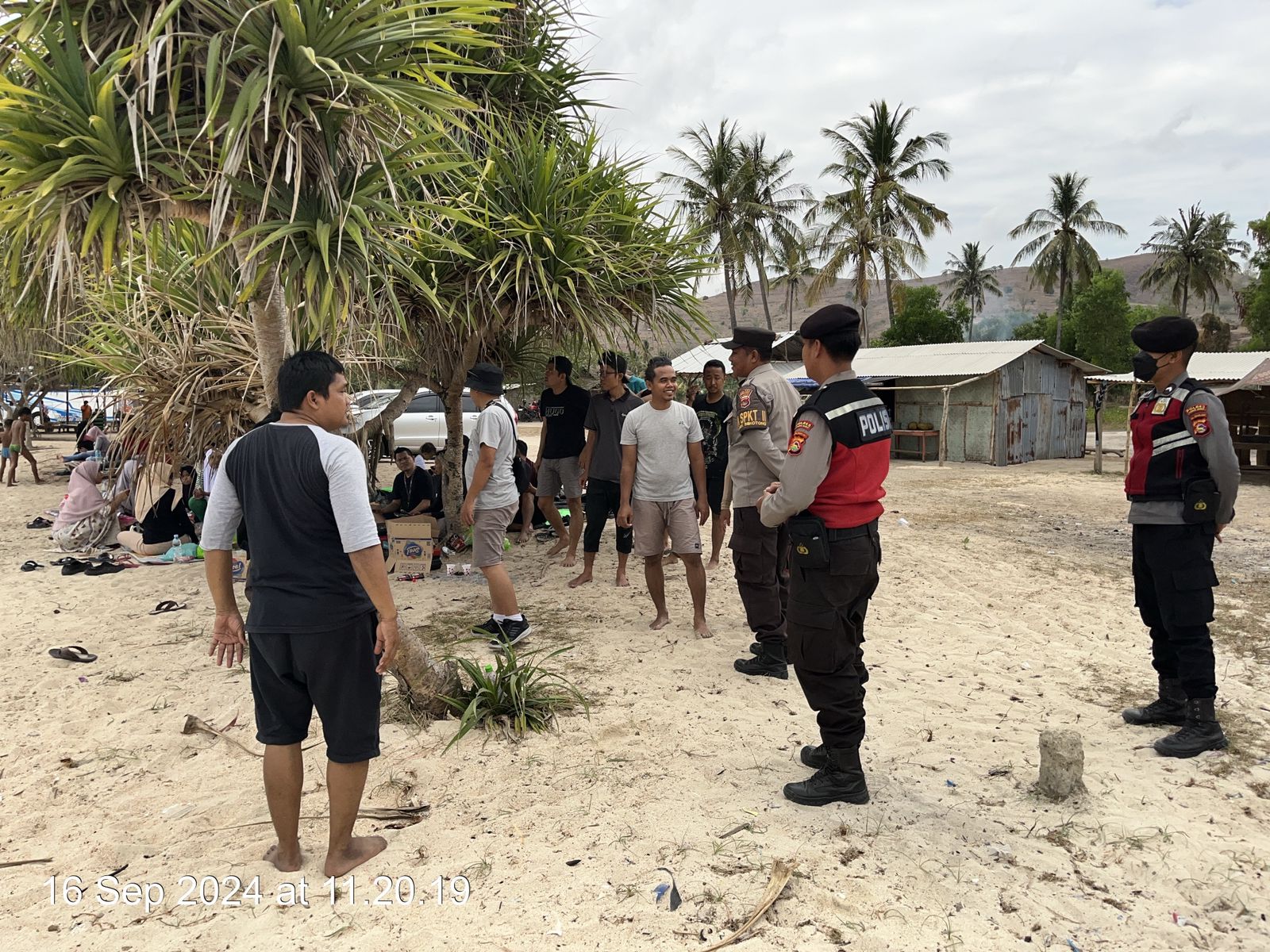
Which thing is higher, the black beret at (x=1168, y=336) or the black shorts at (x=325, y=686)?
the black beret at (x=1168, y=336)

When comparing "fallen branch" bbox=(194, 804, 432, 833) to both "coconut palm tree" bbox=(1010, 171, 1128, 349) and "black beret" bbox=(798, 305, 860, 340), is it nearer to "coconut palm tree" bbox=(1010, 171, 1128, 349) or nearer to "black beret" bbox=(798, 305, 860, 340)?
"black beret" bbox=(798, 305, 860, 340)

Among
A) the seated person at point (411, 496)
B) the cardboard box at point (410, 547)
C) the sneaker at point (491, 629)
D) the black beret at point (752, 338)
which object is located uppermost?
the black beret at point (752, 338)

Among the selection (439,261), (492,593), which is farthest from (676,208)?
(492,593)

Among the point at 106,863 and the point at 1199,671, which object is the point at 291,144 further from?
the point at 1199,671

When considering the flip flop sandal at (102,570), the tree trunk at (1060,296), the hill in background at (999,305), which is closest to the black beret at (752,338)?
the flip flop sandal at (102,570)

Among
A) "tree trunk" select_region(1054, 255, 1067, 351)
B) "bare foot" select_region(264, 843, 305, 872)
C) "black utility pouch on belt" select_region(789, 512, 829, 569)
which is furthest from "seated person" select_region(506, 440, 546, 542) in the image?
"tree trunk" select_region(1054, 255, 1067, 351)

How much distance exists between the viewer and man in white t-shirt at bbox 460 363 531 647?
16.4 feet

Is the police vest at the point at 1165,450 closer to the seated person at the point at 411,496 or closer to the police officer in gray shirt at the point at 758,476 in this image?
the police officer in gray shirt at the point at 758,476

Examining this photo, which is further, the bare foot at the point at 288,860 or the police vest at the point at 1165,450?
the police vest at the point at 1165,450

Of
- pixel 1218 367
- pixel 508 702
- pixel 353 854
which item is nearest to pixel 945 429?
pixel 1218 367

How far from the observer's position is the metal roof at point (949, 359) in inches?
776

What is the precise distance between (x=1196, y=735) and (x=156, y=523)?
28.1ft

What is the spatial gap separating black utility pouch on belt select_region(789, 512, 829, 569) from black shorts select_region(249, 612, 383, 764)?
1530mm

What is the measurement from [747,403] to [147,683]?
3689 millimetres
